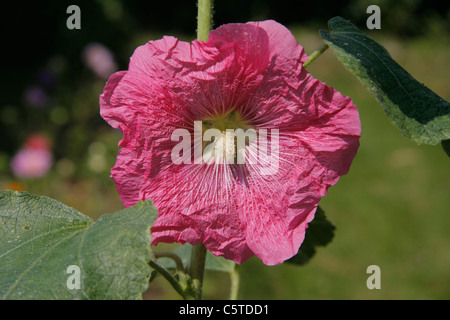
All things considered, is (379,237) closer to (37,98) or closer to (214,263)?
(214,263)

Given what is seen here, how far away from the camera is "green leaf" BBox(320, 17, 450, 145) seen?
833mm

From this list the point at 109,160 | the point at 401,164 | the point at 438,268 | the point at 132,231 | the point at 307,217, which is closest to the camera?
the point at 132,231

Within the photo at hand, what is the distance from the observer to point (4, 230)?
929mm

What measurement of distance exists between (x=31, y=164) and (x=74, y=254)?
3.12 metres

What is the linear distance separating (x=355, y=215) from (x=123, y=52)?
374 centimetres

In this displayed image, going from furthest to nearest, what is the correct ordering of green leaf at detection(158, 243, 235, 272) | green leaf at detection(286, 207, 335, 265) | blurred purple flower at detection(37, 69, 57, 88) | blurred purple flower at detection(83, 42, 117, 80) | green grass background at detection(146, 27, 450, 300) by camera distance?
blurred purple flower at detection(83, 42, 117, 80) < blurred purple flower at detection(37, 69, 57, 88) < green grass background at detection(146, 27, 450, 300) < green leaf at detection(158, 243, 235, 272) < green leaf at detection(286, 207, 335, 265)

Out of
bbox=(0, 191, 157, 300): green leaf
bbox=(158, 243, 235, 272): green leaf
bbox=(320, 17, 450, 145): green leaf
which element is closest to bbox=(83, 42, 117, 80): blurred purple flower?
bbox=(158, 243, 235, 272): green leaf

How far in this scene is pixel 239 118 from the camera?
973mm

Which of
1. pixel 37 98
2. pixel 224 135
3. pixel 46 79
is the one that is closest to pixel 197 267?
pixel 224 135

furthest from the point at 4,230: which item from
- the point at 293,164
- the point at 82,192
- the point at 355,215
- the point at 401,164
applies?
the point at 401,164

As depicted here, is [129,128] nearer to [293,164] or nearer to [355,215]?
[293,164]

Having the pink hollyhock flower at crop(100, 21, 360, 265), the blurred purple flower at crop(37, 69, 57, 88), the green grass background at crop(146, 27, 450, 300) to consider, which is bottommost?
the green grass background at crop(146, 27, 450, 300)

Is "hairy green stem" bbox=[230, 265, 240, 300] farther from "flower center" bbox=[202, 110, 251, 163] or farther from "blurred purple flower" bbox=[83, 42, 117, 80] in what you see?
"blurred purple flower" bbox=[83, 42, 117, 80]

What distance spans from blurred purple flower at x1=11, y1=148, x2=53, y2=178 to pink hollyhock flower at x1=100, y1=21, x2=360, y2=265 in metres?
3.05
